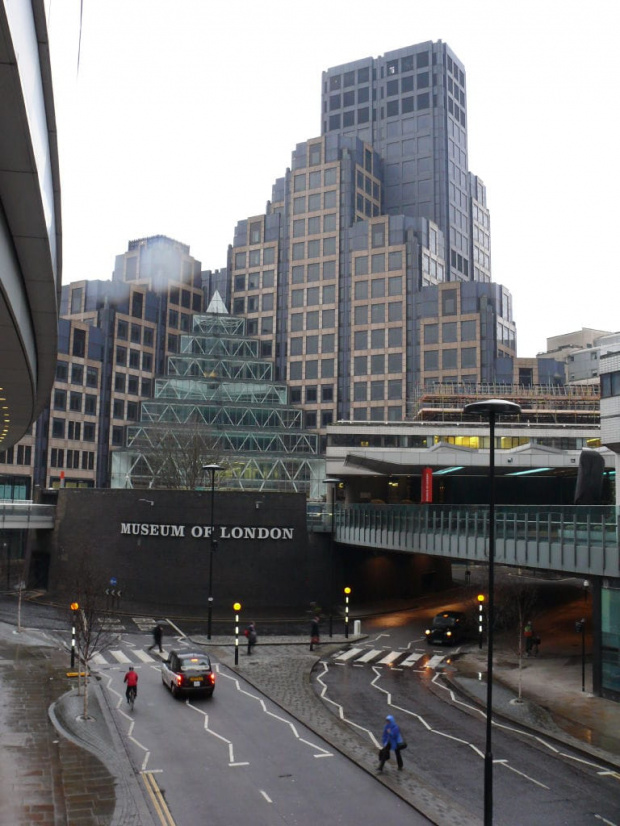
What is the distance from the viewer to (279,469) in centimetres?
8731

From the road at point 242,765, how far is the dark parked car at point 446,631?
15.9 metres

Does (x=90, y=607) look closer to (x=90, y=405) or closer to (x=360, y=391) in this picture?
(x=360, y=391)

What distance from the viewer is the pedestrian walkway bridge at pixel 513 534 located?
3008cm

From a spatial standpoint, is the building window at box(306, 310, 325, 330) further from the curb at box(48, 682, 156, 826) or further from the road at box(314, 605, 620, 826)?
the curb at box(48, 682, 156, 826)

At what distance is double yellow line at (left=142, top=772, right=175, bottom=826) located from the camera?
16.8 metres

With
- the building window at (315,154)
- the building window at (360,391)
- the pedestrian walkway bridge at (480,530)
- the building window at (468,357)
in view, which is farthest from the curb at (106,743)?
the building window at (315,154)

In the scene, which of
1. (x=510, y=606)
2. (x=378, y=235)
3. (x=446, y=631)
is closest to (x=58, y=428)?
(x=378, y=235)

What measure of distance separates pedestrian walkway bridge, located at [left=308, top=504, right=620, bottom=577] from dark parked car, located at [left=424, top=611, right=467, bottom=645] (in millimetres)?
4031

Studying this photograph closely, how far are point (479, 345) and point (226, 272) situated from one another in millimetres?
49299

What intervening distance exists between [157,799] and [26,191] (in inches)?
585

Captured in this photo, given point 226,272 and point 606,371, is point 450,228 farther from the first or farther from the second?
point 606,371

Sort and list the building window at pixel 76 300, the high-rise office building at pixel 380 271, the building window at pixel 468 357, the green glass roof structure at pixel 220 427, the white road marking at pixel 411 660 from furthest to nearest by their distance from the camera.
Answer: the building window at pixel 76 300 < the high-rise office building at pixel 380 271 < the building window at pixel 468 357 < the green glass roof structure at pixel 220 427 < the white road marking at pixel 411 660

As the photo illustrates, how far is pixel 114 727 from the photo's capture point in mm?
23859

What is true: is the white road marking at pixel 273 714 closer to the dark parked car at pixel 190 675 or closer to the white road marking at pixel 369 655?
the dark parked car at pixel 190 675
